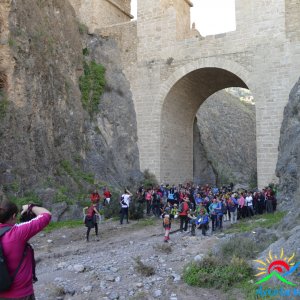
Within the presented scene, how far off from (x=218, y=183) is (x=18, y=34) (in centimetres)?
1900

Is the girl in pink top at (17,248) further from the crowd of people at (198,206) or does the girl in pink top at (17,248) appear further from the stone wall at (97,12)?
the stone wall at (97,12)

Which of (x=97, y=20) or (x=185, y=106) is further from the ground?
(x=97, y=20)

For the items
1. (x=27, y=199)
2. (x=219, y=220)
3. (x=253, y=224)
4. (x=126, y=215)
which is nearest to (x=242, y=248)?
(x=219, y=220)

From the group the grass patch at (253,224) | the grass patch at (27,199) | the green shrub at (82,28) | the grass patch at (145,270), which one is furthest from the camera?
the green shrub at (82,28)

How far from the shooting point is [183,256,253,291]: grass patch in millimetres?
5969

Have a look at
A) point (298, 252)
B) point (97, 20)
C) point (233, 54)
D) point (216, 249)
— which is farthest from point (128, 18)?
point (298, 252)

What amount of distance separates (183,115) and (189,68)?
3.61 m

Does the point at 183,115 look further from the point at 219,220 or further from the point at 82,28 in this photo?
the point at 219,220

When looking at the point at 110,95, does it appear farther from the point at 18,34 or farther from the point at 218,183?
the point at 218,183

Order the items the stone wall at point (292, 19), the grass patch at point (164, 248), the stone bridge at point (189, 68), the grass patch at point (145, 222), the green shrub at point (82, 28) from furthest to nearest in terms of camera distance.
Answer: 1. the green shrub at point (82, 28)
2. the stone bridge at point (189, 68)
3. the stone wall at point (292, 19)
4. the grass patch at point (145, 222)
5. the grass patch at point (164, 248)

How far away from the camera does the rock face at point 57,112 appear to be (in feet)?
45.2

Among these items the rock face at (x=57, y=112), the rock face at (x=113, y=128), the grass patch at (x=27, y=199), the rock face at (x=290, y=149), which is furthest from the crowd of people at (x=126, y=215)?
the rock face at (x=113, y=128)

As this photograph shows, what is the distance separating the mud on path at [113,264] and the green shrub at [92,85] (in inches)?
343

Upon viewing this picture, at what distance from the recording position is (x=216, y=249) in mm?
7699
